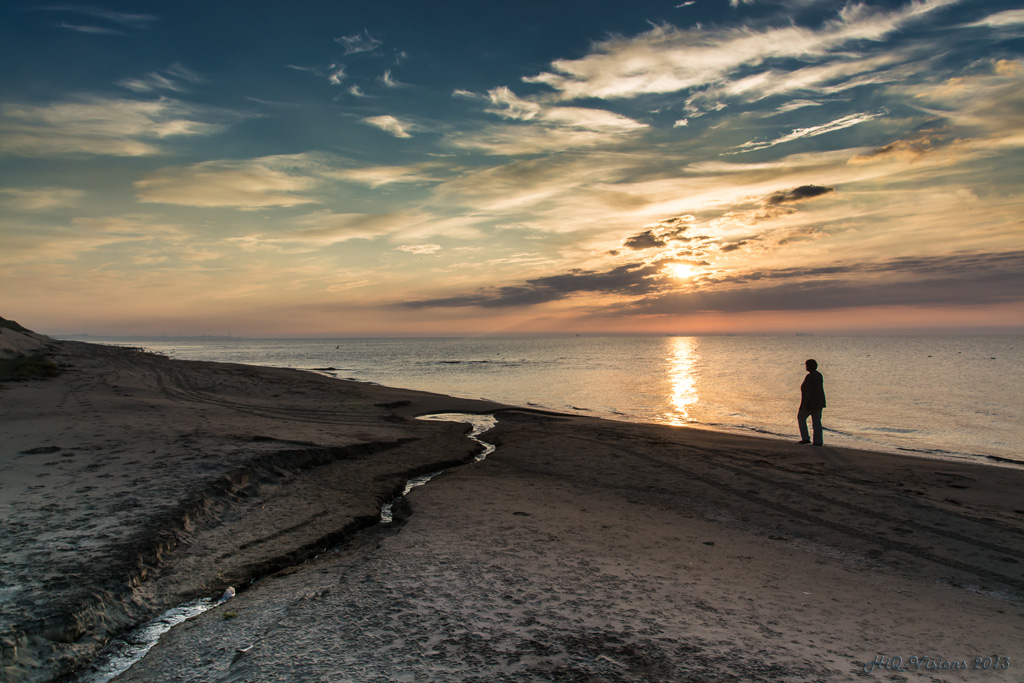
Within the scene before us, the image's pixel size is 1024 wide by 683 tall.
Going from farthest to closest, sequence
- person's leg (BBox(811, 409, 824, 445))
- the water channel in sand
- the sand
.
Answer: person's leg (BBox(811, 409, 824, 445)) → the sand → the water channel in sand

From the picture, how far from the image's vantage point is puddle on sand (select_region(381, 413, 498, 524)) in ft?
27.3

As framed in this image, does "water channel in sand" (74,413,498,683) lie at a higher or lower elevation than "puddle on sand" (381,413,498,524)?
higher

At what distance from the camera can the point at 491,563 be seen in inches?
238


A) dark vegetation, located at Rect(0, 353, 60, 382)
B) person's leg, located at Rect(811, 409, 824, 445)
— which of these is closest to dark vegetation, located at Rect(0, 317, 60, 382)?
dark vegetation, located at Rect(0, 353, 60, 382)

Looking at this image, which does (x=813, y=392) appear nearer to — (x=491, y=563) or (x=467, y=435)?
(x=467, y=435)

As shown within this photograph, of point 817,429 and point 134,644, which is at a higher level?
point 134,644

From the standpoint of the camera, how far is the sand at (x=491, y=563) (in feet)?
13.8

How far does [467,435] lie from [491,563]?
9939 mm

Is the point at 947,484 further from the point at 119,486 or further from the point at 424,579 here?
the point at 119,486

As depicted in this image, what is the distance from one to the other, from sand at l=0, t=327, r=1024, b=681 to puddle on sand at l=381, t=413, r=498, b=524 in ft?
1.06

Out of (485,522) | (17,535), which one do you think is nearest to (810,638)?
(485,522)

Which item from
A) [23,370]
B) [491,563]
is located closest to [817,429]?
[491,563]

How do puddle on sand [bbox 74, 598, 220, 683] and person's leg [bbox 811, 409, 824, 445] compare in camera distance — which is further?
person's leg [bbox 811, 409, 824, 445]

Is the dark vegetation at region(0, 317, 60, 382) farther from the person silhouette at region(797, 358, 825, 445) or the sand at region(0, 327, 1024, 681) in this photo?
the person silhouette at region(797, 358, 825, 445)
